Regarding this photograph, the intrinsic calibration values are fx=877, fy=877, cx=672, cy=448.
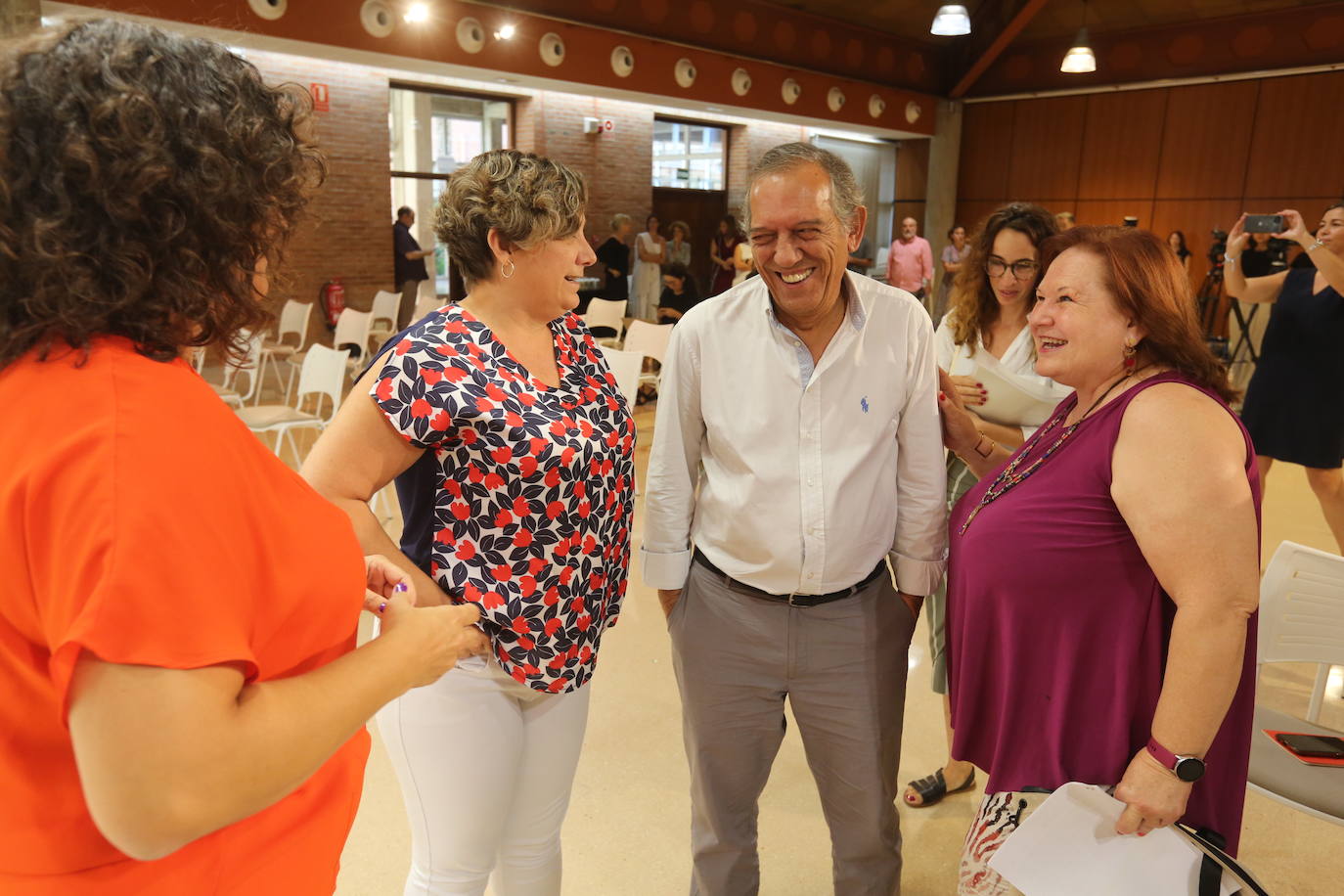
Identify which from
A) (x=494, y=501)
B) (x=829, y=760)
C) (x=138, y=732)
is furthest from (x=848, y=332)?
(x=138, y=732)

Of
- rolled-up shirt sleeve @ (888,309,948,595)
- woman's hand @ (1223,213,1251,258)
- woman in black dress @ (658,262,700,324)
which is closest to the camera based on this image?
rolled-up shirt sleeve @ (888,309,948,595)

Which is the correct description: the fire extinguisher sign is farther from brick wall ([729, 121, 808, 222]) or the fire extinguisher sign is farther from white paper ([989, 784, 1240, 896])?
white paper ([989, 784, 1240, 896])

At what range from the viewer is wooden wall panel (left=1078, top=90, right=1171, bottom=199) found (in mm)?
13117

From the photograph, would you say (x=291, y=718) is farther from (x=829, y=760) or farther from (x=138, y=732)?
(x=829, y=760)

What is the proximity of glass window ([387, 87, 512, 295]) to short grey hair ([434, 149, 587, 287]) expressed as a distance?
9290 millimetres

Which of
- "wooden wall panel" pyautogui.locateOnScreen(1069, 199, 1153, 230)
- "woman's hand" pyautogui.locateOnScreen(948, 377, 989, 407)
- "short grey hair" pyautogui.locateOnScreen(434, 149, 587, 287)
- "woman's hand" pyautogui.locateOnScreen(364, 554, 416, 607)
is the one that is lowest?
"woman's hand" pyautogui.locateOnScreen(364, 554, 416, 607)

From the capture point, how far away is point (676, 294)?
344 inches

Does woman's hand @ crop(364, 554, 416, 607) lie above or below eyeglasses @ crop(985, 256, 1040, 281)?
below

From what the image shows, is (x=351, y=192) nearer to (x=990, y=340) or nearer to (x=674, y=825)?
(x=990, y=340)

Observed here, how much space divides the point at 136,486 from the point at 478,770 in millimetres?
1030

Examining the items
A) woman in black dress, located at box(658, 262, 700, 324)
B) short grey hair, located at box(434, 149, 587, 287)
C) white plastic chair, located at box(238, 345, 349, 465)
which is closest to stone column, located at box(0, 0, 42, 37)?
white plastic chair, located at box(238, 345, 349, 465)

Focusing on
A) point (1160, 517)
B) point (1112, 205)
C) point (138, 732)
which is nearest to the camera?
point (138, 732)

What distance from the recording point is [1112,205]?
13.8 metres

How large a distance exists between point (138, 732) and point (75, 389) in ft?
0.89
